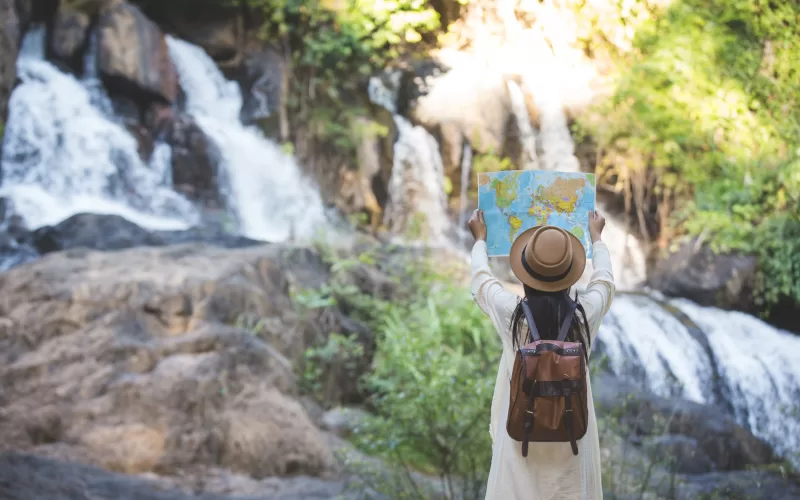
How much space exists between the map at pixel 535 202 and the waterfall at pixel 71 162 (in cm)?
760

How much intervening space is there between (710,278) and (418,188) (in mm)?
5008

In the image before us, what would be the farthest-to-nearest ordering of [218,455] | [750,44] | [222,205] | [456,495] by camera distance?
[222,205] → [750,44] → [218,455] → [456,495]

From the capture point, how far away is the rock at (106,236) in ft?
23.3

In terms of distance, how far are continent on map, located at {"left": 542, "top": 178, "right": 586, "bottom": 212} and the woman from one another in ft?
0.63

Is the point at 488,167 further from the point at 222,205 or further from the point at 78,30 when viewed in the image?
the point at 78,30

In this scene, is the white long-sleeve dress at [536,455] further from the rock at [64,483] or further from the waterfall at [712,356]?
the waterfall at [712,356]

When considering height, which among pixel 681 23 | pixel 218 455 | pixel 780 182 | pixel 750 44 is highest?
pixel 681 23

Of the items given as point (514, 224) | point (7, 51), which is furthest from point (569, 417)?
point (7, 51)

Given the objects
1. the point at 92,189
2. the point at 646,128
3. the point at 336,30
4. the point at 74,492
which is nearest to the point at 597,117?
the point at 646,128

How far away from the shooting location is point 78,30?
10.8m

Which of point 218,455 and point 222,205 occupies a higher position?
point 222,205

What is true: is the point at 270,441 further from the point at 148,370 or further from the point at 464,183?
the point at 464,183

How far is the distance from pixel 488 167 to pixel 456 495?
28.9ft

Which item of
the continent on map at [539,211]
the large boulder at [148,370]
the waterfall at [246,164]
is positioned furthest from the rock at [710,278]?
the continent on map at [539,211]
